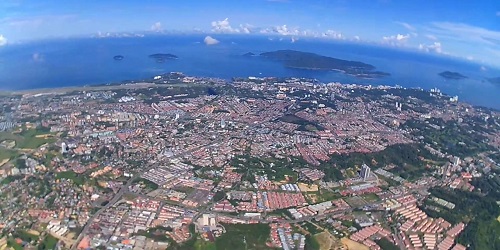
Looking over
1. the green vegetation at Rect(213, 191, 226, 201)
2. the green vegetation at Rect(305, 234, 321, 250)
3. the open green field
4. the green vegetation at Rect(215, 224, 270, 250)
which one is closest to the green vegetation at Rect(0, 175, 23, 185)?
the open green field

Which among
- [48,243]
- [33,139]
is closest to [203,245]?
[48,243]

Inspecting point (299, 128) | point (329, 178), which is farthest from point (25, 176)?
point (299, 128)

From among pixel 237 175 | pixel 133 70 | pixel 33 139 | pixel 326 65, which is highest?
pixel 326 65

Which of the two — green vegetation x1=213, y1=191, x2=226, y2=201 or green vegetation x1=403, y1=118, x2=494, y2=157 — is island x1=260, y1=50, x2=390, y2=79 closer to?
green vegetation x1=403, y1=118, x2=494, y2=157

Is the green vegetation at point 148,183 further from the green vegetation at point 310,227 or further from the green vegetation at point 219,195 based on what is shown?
the green vegetation at point 310,227

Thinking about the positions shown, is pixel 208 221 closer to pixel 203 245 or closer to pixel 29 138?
pixel 203 245
